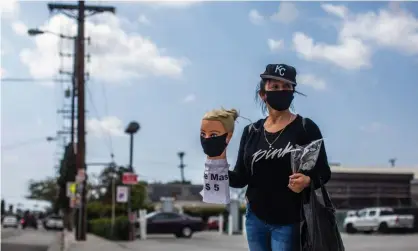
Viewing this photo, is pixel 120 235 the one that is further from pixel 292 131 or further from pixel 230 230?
pixel 292 131

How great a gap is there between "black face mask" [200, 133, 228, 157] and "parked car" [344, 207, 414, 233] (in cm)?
3469

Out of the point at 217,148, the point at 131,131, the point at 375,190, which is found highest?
the point at 131,131

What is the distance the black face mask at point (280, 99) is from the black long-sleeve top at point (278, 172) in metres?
0.11

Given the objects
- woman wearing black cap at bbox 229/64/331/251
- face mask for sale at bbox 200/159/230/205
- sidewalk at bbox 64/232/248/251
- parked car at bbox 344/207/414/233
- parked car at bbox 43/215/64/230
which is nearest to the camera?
woman wearing black cap at bbox 229/64/331/251

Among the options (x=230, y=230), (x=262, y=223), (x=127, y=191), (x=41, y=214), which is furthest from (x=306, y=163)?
(x=41, y=214)

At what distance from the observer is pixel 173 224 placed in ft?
104

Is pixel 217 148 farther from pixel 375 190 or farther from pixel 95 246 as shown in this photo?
pixel 375 190

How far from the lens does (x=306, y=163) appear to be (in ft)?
12.0

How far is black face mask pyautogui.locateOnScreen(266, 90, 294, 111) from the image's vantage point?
12.7 ft

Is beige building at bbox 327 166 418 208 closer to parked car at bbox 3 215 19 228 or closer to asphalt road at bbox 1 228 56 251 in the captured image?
asphalt road at bbox 1 228 56 251

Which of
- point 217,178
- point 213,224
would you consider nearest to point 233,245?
point 217,178

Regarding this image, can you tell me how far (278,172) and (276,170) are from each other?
15 millimetres

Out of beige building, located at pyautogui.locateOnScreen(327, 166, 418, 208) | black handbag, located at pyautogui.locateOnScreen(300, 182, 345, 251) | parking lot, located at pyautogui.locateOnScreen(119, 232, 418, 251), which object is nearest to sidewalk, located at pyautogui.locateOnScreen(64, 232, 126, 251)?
parking lot, located at pyautogui.locateOnScreen(119, 232, 418, 251)

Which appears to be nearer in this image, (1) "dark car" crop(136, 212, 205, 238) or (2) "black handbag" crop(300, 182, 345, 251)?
(2) "black handbag" crop(300, 182, 345, 251)
